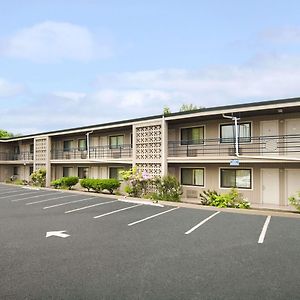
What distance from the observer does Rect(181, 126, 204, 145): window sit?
20.3m

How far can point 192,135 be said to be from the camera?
68.1 ft

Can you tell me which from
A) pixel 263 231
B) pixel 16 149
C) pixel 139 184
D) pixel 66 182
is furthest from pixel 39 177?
pixel 263 231

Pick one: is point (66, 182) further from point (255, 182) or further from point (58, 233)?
point (58, 233)

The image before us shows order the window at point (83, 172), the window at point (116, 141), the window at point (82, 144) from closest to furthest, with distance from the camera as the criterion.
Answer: the window at point (116, 141), the window at point (83, 172), the window at point (82, 144)

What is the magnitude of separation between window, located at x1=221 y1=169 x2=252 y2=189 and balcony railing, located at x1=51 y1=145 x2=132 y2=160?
8.05 metres

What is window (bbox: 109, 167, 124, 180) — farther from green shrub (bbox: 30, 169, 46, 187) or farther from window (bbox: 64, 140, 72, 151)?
green shrub (bbox: 30, 169, 46, 187)

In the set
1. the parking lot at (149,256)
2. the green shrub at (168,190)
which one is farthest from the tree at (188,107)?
the parking lot at (149,256)

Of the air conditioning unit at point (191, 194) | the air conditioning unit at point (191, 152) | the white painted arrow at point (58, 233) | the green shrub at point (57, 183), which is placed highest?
the air conditioning unit at point (191, 152)

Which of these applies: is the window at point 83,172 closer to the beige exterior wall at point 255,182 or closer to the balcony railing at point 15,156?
the balcony railing at point 15,156

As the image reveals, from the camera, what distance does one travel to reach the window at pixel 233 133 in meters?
18.5

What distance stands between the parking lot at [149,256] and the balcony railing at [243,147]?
572 cm

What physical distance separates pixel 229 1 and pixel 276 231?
10.4 m

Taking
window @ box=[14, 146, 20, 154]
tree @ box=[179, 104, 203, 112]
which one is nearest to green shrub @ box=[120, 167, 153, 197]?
window @ box=[14, 146, 20, 154]

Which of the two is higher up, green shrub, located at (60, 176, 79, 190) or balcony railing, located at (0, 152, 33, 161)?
balcony railing, located at (0, 152, 33, 161)
